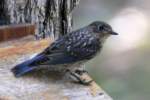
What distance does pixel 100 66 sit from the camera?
27.4 feet

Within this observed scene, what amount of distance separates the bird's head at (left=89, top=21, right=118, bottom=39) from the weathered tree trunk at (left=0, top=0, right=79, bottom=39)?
57 cm

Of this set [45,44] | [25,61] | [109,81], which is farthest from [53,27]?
[109,81]

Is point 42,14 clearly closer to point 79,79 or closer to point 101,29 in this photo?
point 101,29

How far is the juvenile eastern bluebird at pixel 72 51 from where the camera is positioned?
4.72m

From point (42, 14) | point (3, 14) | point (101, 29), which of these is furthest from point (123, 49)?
point (101, 29)

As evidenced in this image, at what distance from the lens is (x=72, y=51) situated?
195 inches

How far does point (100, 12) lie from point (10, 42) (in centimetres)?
425

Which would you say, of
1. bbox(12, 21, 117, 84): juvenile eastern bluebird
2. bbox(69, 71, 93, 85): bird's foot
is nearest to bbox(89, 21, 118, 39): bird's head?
bbox(12, 21, 117, 84): juvenile eastern bluebird

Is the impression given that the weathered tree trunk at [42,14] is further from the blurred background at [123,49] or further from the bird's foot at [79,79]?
the blurred background at [123,49]

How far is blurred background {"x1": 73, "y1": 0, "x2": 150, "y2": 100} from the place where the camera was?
8.12 meters

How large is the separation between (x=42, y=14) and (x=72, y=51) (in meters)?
0.86

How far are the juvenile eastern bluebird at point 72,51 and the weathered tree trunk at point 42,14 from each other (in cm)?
56

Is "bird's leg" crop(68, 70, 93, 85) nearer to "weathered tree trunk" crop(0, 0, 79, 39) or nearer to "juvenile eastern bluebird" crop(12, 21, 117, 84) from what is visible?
"juvenile eastern bluebird" crop(12, 21, 117, 84)

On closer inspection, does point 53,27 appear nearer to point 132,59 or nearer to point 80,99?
point 80,99
